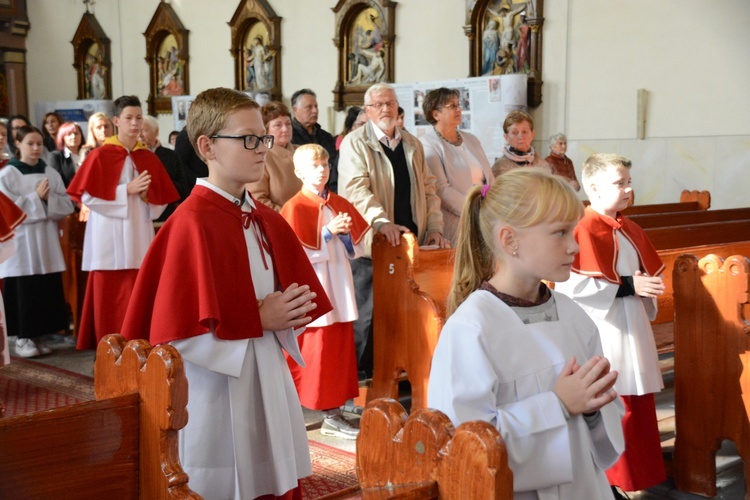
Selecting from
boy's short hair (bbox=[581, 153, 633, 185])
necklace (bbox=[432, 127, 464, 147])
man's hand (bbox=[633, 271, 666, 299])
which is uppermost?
necklace (bbox=[432, 127, 464, 147])

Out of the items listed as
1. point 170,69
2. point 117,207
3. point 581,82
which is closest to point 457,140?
point 117,207

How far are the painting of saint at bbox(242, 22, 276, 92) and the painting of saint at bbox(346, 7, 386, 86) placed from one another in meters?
1.63

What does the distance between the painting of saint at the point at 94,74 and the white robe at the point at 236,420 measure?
14623 mm

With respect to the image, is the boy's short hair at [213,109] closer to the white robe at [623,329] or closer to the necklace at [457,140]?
the white robe at [623,329]

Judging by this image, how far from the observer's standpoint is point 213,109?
7.99 feet

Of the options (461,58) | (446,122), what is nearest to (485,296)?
(446,122)

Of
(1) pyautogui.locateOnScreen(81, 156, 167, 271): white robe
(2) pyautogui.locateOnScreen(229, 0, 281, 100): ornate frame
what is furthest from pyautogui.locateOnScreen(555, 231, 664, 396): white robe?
(2) pyautogui.locateOnScreen(229, 0, 281, 100): ornate frame

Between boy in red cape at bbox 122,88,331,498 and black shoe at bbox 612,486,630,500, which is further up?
boy in red cape at bbox 122,88,331,498

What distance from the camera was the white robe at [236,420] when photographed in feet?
7.72

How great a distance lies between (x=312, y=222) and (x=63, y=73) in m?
14.1

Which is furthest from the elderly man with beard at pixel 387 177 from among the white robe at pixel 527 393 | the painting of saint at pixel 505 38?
the painting of saint at pixel 505 38

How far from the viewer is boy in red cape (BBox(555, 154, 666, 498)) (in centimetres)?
333

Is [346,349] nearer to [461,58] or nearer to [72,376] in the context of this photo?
[72,376]

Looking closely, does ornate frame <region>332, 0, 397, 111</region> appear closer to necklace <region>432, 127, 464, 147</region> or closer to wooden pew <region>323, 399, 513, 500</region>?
necklace <region>432, 127, 464, 147</region>
